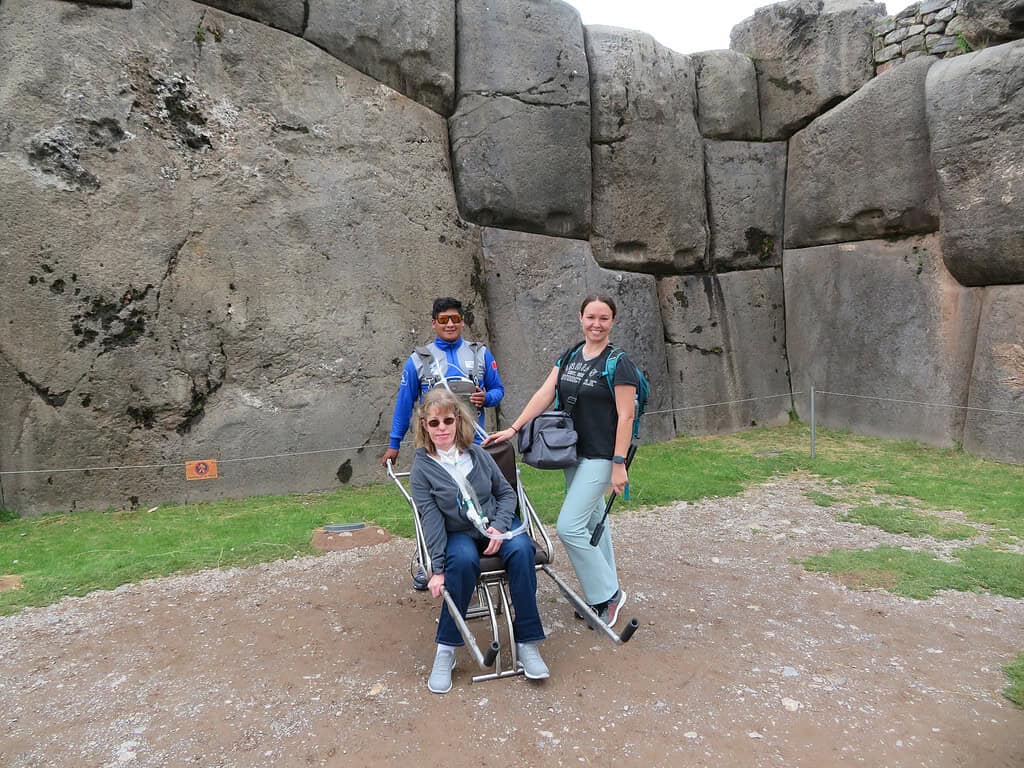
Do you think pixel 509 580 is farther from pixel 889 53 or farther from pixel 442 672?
pixel 889 53

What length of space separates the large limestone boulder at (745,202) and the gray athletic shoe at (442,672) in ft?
27.3

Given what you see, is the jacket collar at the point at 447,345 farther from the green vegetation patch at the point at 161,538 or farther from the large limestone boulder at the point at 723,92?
the large limestone boulder at the point at 723,92

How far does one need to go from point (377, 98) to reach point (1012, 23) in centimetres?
727

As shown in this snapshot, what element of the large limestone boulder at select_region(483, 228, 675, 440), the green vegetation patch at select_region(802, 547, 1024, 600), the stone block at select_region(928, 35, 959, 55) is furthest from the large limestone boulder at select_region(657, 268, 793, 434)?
the green vegetation patch at select_region(802, 547, 1024, 600)

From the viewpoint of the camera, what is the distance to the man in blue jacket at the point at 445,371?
4.43 metres

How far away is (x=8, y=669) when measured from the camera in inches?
138

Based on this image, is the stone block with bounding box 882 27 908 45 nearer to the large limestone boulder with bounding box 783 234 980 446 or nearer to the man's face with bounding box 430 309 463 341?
the large limestone boulder with bounding box 783 234 980 446

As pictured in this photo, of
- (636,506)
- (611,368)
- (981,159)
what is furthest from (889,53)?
(611,368)

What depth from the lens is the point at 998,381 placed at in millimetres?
7930

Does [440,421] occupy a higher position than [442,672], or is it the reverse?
[440,421]

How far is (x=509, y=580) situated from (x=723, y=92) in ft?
29.6

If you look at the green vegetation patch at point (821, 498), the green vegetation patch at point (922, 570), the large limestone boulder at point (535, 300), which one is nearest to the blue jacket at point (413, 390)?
the green vegetation patch at point (922, 570)

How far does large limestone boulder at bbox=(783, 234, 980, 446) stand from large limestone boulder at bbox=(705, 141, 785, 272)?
49 cm

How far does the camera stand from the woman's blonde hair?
348cm
